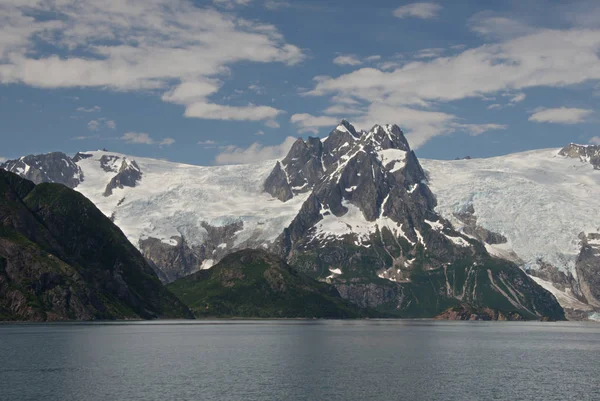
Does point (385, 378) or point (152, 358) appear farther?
point (152, 358)

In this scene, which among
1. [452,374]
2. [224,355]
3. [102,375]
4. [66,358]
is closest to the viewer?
[102,375]

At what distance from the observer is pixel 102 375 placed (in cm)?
14700

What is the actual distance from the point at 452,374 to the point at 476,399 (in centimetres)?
3533

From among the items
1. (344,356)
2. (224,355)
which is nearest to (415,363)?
(344,356)

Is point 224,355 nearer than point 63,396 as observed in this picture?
No

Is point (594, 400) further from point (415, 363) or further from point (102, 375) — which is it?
point (102, 375)

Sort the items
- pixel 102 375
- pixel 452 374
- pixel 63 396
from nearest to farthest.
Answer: pixel 63 396 < pixel 102 375 < pixel 452 374

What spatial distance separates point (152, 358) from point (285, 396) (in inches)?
2702

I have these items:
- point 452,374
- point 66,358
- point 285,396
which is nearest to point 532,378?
point 452,374

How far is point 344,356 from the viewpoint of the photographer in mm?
198000

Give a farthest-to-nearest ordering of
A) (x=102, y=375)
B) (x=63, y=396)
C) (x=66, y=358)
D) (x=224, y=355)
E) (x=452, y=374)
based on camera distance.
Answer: (x=224, y=355) < (x=66, y=358) < (x=452, y=374) < (x=102, y=375) < (x=63, y=396)

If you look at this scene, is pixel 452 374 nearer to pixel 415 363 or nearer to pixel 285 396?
pixel 415 363

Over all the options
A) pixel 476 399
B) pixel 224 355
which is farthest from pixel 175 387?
pixel 224 355

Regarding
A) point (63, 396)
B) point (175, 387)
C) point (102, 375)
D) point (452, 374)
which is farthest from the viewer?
point (452, 374)
